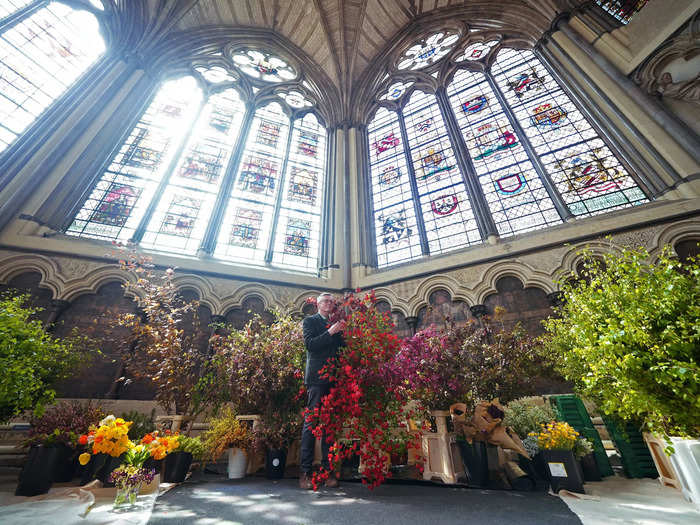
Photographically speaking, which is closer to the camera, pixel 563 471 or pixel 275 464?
pixel 563 471

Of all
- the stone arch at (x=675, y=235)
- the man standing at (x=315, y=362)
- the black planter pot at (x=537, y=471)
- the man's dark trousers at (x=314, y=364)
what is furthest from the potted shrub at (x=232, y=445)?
the stone arch at (x=675, y=235)

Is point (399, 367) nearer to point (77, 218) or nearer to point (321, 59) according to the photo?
point (77, 218)

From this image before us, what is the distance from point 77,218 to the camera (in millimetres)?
6270

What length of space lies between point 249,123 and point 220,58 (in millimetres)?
3358

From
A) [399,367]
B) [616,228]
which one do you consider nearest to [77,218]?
[399,367]

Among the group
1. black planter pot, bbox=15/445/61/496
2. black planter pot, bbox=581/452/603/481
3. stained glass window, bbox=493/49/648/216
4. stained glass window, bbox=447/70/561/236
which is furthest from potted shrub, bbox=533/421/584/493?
stained glass window, bbox=493/49/648/216

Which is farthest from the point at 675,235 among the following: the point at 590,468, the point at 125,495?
the point at 125,495

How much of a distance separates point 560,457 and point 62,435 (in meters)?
4.14

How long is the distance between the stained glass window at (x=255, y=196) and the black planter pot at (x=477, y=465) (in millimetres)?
5734

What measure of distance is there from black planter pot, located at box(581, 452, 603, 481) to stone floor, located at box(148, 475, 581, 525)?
38.1 inches

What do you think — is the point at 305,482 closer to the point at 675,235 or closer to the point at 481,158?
the point at 675,235

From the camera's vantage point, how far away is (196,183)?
774 centimetres

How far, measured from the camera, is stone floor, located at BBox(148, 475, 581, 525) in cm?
167

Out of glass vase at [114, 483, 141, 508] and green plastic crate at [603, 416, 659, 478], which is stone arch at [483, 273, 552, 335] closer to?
green plastic crate at [603, 416, 659, 478]
